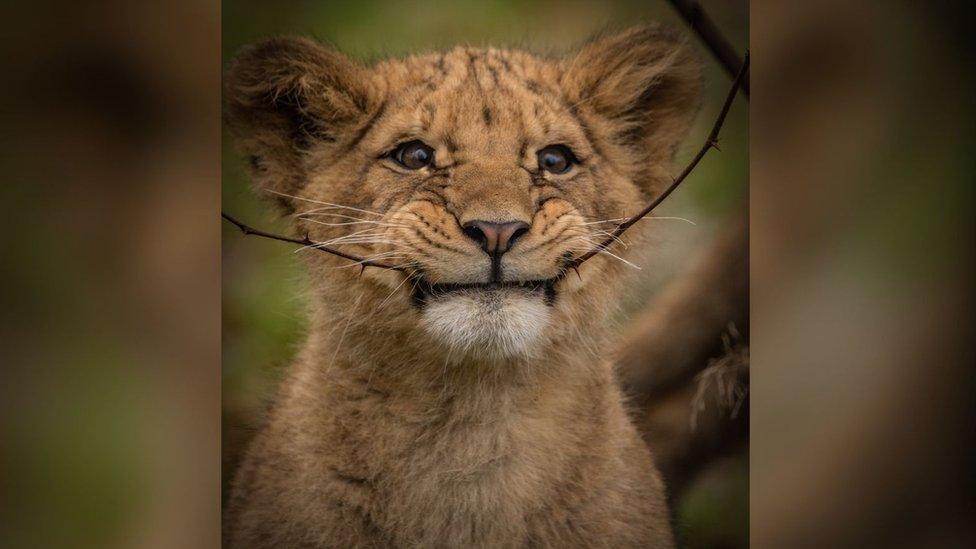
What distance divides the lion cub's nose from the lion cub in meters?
0.14

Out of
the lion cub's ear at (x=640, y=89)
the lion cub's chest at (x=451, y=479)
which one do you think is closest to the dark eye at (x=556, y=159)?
the lion cub's ear at (x=640, y=89)

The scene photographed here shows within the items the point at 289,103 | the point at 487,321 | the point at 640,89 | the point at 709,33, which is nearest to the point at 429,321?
the point at 487,321

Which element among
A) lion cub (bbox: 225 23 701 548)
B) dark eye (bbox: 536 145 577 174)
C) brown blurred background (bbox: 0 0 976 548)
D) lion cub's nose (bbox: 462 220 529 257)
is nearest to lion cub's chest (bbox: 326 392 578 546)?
lion cub (bbox: 225 23 701 548)

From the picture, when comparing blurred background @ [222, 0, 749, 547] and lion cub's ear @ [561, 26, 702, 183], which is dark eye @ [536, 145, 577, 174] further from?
blurred background @ [222, 0, 749, 547]

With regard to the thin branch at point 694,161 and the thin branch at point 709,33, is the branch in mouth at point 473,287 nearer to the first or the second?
the thin branch at point 694,161

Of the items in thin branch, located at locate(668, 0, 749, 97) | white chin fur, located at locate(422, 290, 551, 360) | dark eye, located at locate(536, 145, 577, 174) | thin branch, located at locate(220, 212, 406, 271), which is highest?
thin branch, located at locate(668, 0, 749, 97)

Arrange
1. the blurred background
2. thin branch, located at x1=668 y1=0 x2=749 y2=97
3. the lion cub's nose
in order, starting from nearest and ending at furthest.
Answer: the lion cub's nose, the blurred background, thin branch, located at x1=668 y1=0 x2=749 y2=97

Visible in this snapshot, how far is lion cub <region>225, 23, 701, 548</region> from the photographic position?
2309mm

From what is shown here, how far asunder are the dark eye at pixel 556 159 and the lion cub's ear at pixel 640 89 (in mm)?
141

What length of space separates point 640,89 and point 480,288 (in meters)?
0.71

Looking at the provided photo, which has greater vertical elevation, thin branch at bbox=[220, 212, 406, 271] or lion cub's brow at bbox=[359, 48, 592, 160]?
lion cub's brow at bbox=[359, 48, 592, 160]
